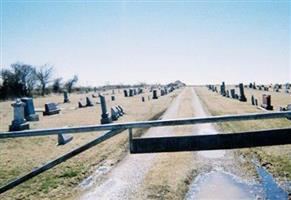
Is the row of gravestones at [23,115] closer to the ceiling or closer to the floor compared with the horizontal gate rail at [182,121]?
closer to the floor

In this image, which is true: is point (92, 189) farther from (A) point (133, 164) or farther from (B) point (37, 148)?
(B) point (37, 148)

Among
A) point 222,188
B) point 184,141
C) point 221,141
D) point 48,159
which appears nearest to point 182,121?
point 184,141

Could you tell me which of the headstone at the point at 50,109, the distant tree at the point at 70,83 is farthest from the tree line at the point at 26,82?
the headstone at the point at 50,109

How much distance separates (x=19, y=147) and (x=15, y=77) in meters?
70.4

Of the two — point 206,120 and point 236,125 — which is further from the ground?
point 206,120

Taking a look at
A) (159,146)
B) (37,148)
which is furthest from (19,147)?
(159,146)

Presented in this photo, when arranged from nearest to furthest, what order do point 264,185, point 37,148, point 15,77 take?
1. point 264,185
2. point 37,148
3. point 15,77

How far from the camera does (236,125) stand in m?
16.4

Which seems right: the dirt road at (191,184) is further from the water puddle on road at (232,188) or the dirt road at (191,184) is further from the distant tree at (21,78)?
the distant tree at (21,78)

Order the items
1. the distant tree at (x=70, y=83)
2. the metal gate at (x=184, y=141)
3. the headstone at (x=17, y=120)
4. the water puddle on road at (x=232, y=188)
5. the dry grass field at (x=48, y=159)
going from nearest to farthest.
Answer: the metal gate at (x=184, y=141), the water puddle on road at (x=232, y=188), the dry grass field at (x=48, y=159), the headstone at (x=17, y=120), the distant tree at (x=70, y=83)

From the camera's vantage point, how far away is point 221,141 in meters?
3.99

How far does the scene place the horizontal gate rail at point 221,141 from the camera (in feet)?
13.1

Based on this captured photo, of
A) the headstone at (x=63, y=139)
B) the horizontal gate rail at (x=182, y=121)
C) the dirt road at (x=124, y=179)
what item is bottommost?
the dirt road at (x=124, y=179)

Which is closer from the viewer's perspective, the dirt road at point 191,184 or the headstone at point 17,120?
the dirt road at point 191,184
